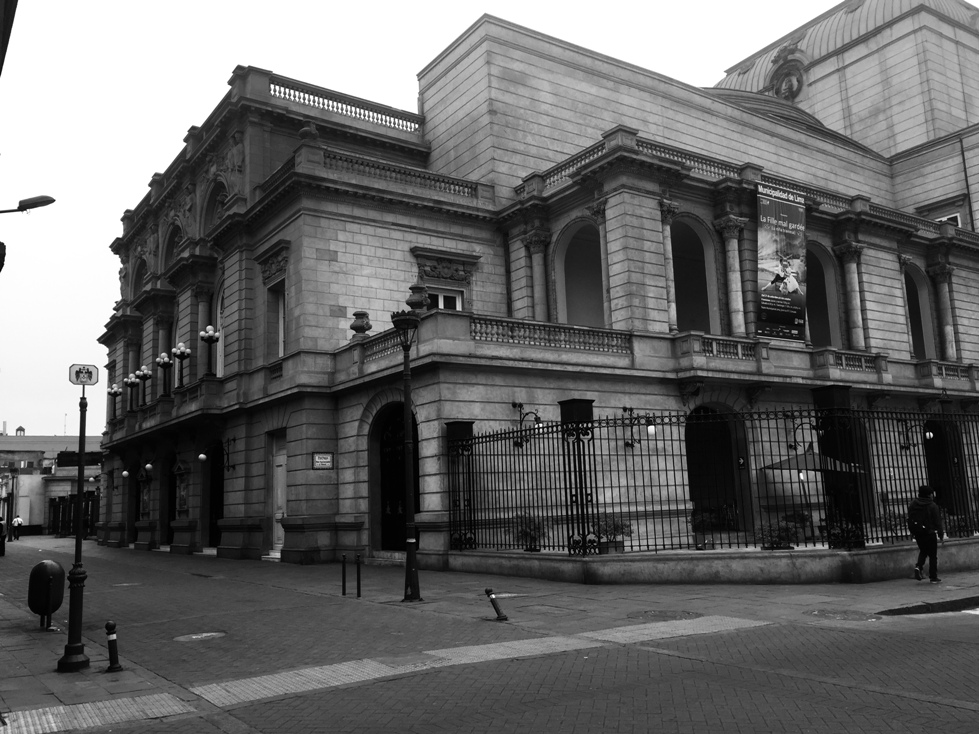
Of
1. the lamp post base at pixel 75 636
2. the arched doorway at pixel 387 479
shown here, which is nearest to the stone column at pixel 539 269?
the arched doorway at pixel 387 479

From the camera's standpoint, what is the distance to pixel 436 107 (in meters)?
37.9

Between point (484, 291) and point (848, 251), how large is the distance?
15.4 metres

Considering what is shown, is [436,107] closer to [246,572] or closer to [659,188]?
[659,188]

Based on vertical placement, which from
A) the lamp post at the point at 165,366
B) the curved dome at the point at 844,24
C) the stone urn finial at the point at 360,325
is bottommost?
the stone urn finial at the point at 360,325

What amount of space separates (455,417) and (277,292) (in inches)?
435

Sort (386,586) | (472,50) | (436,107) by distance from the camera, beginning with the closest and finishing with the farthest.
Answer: (386,586) < (472,50) < (436,107)

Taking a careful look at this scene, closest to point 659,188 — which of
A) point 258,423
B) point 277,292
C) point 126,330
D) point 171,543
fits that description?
point 277,292

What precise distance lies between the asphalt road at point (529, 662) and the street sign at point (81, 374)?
12.1 ft

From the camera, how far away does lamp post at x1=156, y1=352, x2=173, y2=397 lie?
3700cm

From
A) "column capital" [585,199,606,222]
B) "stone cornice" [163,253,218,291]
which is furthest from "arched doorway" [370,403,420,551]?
"stone cornice" [163,253,218,291]

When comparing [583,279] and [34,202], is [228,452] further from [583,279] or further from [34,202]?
[34,202]

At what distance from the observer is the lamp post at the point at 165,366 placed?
3700 cm

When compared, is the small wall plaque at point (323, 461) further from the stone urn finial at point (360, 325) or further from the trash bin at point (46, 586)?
the trash bin at point (46, 586)

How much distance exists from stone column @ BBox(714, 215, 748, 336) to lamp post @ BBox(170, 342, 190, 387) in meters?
21.3
